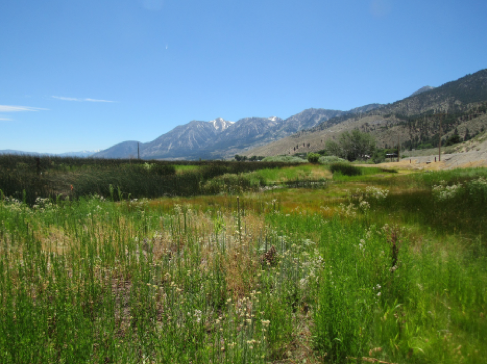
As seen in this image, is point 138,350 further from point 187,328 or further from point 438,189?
point 438,189

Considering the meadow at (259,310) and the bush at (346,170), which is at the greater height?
the bush at (346,170)

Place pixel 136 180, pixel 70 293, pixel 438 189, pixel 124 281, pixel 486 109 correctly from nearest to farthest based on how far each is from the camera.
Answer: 1. pixel 70 293
2. pixel 124 281
3. pixel 438 189
4. pixel 136 180
5. pixel 486 109

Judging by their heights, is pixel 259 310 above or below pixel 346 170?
below

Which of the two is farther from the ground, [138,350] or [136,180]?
A: [136,180]

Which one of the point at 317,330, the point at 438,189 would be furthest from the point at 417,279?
the point at 438,189

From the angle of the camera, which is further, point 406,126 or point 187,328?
point 406,126

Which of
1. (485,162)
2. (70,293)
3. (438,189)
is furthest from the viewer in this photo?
(485,162)

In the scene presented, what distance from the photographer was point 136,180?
1823 centimetres

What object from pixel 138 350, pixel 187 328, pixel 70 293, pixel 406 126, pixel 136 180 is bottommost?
pixel 138 350

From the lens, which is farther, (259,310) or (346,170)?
(346,170)

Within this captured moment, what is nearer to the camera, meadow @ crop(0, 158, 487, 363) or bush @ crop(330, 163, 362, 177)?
meadow @ crop(0, 158, 487, 363)

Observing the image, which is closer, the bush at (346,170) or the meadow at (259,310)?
the meadow at (259,310)

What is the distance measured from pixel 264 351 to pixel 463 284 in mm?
2798

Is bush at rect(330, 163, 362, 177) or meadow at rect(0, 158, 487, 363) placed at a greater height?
bush at rect(330, 163, 362, 177)
